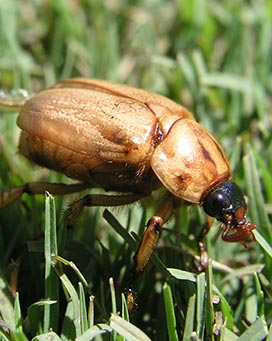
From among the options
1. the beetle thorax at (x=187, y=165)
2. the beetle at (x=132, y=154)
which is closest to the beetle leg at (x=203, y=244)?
the beetle at (x=132, y=154)

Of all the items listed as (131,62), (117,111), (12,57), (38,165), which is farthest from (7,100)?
(131,62)

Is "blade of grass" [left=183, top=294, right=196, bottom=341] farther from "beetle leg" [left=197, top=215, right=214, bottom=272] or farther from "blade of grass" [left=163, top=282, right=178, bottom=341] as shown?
"beetle leg" [left=197, top=215, right=214, bottom=272]

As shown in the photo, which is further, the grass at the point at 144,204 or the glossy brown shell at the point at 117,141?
the glossy brown shell at the point at 117,141

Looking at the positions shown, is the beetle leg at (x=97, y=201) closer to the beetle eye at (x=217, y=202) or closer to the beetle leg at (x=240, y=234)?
the beetle eye at (x=217, y=202)

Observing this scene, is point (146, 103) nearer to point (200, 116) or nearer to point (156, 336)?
point (156, 336)

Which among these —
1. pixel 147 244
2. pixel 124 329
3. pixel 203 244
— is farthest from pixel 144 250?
pixel 203 244

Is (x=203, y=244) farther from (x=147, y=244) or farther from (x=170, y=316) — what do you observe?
(x=170, y=316)

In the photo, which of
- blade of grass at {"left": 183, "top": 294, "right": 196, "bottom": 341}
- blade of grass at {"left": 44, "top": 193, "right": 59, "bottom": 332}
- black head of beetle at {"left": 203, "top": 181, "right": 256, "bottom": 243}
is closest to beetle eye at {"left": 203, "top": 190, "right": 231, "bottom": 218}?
black head of beetle at {"left": 203, "top": 181, "right": 256, "bottom": 243}
